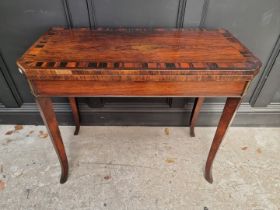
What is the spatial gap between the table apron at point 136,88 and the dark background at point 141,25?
1.83 ft

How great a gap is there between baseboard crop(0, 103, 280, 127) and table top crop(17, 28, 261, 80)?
648mm


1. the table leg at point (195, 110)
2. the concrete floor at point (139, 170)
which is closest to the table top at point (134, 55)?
the table leg at point (195, 110)

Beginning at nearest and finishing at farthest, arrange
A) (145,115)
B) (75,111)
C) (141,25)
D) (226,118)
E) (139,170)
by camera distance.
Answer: (226,118) → (141,25) → (139,170) → (75,111) → (145,115)

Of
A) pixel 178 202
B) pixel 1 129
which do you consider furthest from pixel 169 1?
pixel 1 129

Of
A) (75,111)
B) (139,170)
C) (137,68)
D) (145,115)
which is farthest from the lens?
(145,115)

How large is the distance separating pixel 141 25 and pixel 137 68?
564 millimetres

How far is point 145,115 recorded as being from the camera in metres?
1.56

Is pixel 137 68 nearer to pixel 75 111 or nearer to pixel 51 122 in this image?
pixel 51 122

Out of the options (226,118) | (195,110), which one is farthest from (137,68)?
(195,110)

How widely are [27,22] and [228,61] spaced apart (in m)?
1.15

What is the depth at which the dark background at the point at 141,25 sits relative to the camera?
3.63ft

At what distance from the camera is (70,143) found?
1481 mm

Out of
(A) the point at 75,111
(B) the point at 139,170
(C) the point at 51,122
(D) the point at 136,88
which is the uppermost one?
(D) the point at 136,88

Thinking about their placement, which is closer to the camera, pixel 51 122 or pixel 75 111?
pixel 51 122
